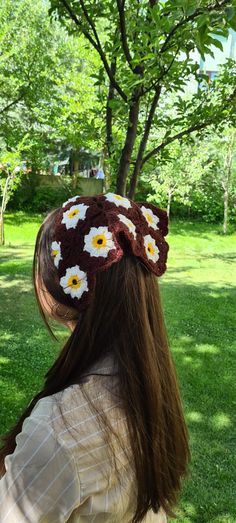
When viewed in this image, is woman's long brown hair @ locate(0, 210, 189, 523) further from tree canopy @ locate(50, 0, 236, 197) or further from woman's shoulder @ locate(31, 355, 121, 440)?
tree canopy @ locate(50, 0, 236, 197)

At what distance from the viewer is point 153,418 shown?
1065 millimetres

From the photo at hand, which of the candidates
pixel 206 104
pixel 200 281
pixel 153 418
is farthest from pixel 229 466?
pixel 200 281

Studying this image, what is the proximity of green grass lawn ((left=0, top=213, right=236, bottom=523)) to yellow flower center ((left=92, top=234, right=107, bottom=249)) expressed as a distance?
214 cm

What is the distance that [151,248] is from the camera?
1.13 metres

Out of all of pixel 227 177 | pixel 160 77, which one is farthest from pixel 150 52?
pixel 227 177

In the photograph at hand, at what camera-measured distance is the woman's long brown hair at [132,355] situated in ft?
3.41

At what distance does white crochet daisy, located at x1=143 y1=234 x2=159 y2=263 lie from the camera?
110cm

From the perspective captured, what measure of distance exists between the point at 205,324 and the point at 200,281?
3.01 m

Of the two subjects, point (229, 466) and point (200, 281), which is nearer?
point (229, 466)

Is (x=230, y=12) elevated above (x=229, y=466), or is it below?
above

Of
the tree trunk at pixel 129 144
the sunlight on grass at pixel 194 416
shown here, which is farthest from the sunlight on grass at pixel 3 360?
the tree trunk at pixel 129 144

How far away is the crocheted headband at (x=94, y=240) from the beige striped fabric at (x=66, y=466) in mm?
214

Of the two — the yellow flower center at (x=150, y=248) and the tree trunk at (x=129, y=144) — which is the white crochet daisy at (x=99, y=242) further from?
the tree trunk at (x=129, y=144)

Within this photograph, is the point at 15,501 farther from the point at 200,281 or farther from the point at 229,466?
the point at 200,281
